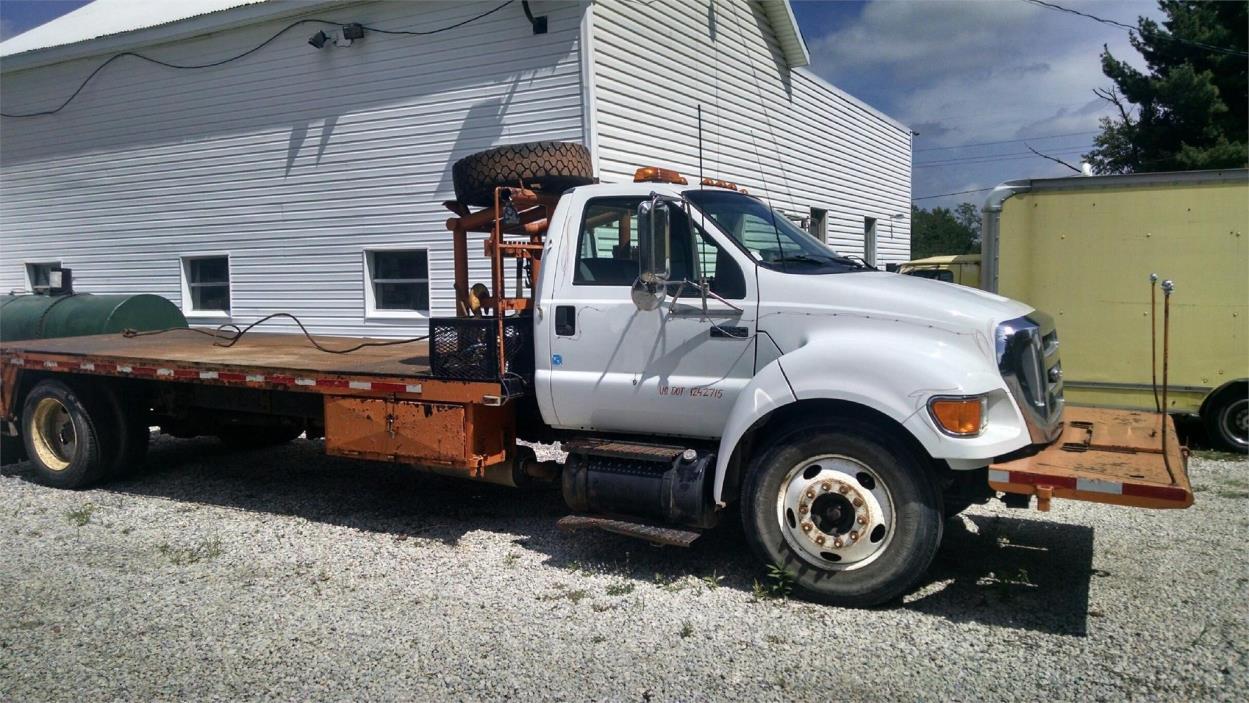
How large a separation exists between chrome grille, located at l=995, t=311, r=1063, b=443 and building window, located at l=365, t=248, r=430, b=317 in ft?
29.9

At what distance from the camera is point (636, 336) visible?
561 centimetres

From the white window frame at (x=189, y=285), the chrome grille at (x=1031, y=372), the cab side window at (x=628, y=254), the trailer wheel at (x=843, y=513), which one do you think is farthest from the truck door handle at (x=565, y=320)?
the white window frame at (x=189, y=285)

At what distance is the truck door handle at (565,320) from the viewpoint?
5789mm

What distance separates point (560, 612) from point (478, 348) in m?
1.87

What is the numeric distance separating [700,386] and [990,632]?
6.65 feet

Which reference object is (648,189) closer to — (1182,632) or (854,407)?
(854,407)

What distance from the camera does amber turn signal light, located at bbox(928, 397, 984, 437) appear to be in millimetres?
4621

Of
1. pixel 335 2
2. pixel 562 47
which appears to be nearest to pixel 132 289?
pixel 335 2

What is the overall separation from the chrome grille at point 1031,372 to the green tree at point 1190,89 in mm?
19684

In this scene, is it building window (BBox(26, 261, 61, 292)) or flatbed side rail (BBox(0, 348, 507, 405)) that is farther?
building window (BBox(26, 261, 61, 292))

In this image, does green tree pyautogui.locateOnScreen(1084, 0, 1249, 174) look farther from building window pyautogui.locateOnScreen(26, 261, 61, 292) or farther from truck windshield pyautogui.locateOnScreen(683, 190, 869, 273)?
building window pyautogui.locateOnScreen(26, 261, 61, 292)

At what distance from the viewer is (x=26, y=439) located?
8.37 m

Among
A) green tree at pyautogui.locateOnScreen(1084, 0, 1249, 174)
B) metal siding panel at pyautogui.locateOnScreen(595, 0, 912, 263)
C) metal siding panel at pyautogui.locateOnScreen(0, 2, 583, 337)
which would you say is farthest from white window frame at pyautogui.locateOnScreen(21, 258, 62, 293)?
green tree at pyautogui.locateOnScreen(1084, 0, 1249, 174)

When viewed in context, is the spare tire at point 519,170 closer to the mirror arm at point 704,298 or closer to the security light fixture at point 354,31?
the mirror arm at point 704,298
